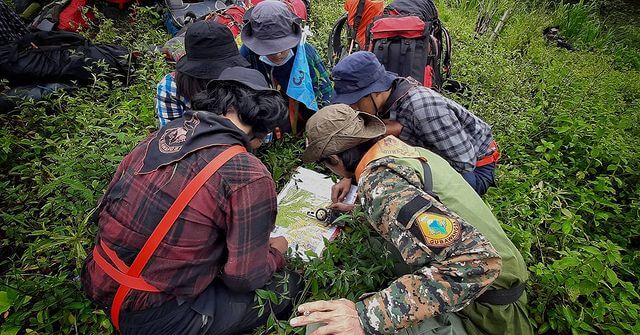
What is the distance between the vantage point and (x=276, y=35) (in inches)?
105

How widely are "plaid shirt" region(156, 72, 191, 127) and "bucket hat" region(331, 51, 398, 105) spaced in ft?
3.47

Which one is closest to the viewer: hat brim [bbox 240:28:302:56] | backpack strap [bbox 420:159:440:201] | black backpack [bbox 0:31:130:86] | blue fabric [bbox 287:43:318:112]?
backpack strap [bbox 420:159:440:201]

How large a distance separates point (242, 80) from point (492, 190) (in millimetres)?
1972

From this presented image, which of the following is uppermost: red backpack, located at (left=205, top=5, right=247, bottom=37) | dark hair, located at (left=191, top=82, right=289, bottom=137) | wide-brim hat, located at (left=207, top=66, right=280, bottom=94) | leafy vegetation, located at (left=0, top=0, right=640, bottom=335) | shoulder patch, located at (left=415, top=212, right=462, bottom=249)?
wide-brim hat, located at (left=207, top=66, right=280, bottom=94)

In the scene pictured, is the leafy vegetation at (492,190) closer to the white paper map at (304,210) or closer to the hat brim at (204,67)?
the white paper map at (304,210)

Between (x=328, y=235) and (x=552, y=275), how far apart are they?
1205mm

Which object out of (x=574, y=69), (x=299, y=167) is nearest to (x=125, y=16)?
(x=299, y=167)

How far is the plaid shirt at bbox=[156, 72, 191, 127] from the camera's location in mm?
2523

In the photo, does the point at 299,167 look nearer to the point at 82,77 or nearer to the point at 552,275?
the point at 552,275

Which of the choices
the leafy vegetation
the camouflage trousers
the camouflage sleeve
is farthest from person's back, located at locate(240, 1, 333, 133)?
the camouflage trousers

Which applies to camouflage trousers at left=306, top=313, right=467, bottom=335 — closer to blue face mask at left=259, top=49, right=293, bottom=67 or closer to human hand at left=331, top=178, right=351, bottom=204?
human hand at left=331, top=178, right=351, bottom=204

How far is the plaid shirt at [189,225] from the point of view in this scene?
1.34m

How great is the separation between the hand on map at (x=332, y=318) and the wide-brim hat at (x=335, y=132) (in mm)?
648

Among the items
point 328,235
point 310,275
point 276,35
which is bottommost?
point 328,235
